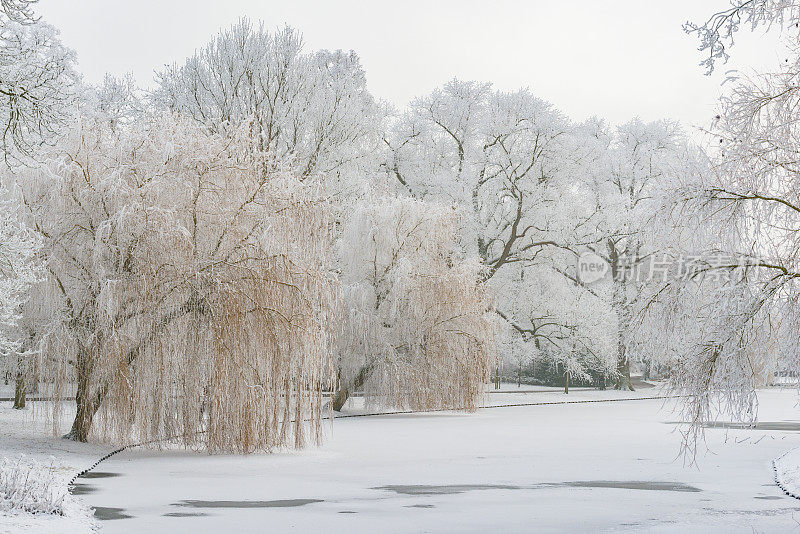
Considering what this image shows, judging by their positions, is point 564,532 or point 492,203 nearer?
point 564,532

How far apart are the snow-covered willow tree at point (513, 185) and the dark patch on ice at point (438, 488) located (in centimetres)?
2415

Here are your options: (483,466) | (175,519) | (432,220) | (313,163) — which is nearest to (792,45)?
(483,466)

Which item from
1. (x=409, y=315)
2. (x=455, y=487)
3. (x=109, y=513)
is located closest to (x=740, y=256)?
(x=455, y=487)

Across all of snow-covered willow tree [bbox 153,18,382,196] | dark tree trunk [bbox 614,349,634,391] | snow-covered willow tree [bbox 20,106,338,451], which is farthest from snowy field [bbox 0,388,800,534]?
dark tree trunk [bbox 614,349,634,391]

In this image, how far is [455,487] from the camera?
11.8 meters

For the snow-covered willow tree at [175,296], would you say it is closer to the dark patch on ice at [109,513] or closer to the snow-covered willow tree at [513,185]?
the dark patch on ice at [109,513]

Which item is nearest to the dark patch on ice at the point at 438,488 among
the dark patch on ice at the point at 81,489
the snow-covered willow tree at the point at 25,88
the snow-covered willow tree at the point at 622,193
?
the dark patch on ice at the point at 81,489

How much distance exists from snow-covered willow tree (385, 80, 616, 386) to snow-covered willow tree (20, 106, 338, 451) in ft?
68.0

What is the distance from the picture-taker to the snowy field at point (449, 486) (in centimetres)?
916

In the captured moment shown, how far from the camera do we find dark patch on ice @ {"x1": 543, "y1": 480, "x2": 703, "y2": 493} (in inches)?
464

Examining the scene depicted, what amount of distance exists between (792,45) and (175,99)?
2367cm

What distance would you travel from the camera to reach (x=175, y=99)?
1224 inches

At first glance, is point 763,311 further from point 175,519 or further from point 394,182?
point 394,182

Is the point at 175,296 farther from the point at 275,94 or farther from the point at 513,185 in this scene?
the point at 513,185
